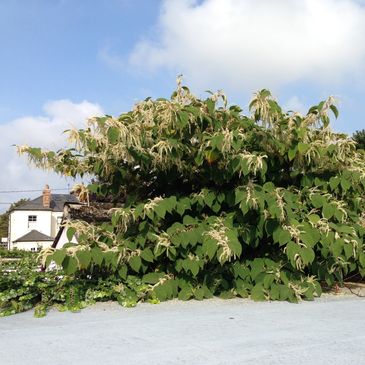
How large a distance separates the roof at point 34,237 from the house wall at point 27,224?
107 centimetres

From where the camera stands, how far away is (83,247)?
6.48 metres

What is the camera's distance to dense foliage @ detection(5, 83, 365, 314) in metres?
6.39

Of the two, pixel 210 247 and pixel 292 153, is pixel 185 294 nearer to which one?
pixel 210 247

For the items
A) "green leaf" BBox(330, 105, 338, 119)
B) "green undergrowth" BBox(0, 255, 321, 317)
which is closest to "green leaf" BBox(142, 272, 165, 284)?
"green undergrowth" BBox(0, 255, 321, 317)

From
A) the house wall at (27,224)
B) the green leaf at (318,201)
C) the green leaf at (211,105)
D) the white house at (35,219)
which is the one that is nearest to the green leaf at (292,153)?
the green leaf at (318,201)

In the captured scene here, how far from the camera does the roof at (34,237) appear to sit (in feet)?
219

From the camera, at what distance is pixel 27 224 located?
231 feet

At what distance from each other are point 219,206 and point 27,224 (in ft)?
220

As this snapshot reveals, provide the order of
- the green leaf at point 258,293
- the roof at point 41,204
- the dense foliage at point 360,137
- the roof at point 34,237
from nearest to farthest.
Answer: the green leaf at point 258,293 < the dense foliage at point 360,137 < the roof at point 34,237 < the roof at point 41,204

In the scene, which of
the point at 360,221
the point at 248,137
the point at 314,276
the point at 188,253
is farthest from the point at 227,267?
the point at 360,221

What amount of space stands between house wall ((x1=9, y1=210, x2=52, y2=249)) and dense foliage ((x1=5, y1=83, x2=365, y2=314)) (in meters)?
65.2

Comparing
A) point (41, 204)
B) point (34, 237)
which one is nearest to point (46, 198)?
point (41, 204)

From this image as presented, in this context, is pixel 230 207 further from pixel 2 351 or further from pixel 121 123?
pixel 2 351

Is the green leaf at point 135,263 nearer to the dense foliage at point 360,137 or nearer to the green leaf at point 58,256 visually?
the green leaf at point 58,256
